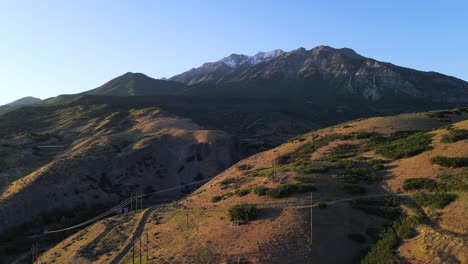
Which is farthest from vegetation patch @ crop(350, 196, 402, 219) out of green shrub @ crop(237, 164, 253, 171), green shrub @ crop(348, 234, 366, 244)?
green shrub @ crop(237, 164, 253, 171)

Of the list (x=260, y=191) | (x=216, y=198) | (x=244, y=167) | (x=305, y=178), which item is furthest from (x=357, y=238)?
(x=244, y=167)

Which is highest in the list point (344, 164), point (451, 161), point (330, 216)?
point (451, 161)

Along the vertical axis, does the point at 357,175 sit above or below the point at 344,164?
below

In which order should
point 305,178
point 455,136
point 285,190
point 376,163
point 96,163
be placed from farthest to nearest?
point 96,163
point 376,163
point 455,136
point 305,178
point 285,190

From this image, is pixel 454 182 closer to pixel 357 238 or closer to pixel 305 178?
pixel 357 238

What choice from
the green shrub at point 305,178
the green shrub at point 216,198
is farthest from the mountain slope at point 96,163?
the green shrub at point 305,178

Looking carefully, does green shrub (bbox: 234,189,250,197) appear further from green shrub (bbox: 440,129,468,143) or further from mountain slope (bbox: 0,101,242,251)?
mountain slope (bbox: 0,101,242,251)

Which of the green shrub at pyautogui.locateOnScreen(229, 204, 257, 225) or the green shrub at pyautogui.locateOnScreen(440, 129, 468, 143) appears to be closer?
the green shrub at pyautogui.locateOnScreen(229, 204, 257, 225)
